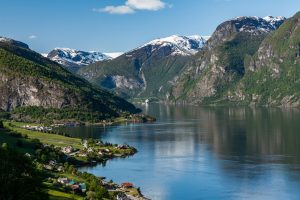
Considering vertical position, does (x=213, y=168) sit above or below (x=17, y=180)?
below

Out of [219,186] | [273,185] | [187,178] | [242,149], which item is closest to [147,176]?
[187,178]

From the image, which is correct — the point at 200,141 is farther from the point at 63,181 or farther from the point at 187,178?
the point at 63,181

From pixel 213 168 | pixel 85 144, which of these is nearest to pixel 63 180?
pixel 213 168

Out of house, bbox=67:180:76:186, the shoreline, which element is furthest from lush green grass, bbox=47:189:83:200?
the shoreline

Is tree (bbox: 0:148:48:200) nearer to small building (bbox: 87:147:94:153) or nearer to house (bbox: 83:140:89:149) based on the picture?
small building (bbox: 87:147:94:153)

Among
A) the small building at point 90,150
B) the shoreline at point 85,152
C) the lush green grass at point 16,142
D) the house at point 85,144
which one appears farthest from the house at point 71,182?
the house at point 85,144

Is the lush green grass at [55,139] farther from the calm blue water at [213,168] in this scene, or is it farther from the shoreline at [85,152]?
the calm blue water at [213,168]

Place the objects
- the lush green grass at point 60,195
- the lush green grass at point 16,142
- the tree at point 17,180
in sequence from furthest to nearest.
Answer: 1. the lush green grass at point 16,142
2. the lush green grass at point 60,195
3. the tree at point 17,180

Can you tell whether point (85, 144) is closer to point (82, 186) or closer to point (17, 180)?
point (82, 186)
